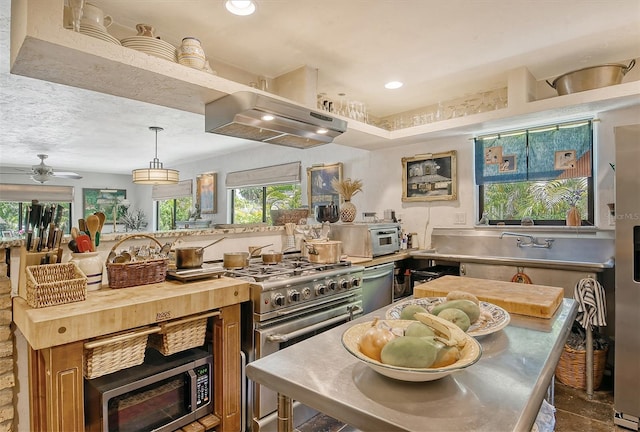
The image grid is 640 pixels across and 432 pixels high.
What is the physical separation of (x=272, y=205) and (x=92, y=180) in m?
5.69

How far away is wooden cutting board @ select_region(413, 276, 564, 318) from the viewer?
1.17 metres

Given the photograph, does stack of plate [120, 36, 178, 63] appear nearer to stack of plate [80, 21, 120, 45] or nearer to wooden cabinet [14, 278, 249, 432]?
stack of plate [80, 21, 120, 45]

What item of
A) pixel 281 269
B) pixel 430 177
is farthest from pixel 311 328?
pixel 430 177

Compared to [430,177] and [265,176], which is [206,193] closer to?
[265,176]

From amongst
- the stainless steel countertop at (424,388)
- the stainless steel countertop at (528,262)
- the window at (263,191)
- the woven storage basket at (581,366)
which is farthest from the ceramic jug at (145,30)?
the woven storage basket at (581,366)

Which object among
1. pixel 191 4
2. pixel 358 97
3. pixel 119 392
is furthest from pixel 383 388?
pixel 358 97

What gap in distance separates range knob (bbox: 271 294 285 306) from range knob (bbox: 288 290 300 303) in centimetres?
6

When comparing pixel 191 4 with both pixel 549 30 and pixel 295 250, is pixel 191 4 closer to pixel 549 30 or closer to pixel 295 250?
pixel 295 250

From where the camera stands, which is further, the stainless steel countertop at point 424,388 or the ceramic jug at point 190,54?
the ceramic jug at point 190,54

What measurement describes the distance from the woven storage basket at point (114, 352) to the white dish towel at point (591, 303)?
8.64 feet

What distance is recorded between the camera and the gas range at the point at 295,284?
1896 mm

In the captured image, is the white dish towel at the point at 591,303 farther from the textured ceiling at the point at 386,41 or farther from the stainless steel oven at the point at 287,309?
the textured ceiling at the point at 386,41

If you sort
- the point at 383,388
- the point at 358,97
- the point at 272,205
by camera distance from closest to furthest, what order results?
the point at 383,388
the point at 358,97
the point at 272,205

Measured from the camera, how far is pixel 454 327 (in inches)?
31.0
